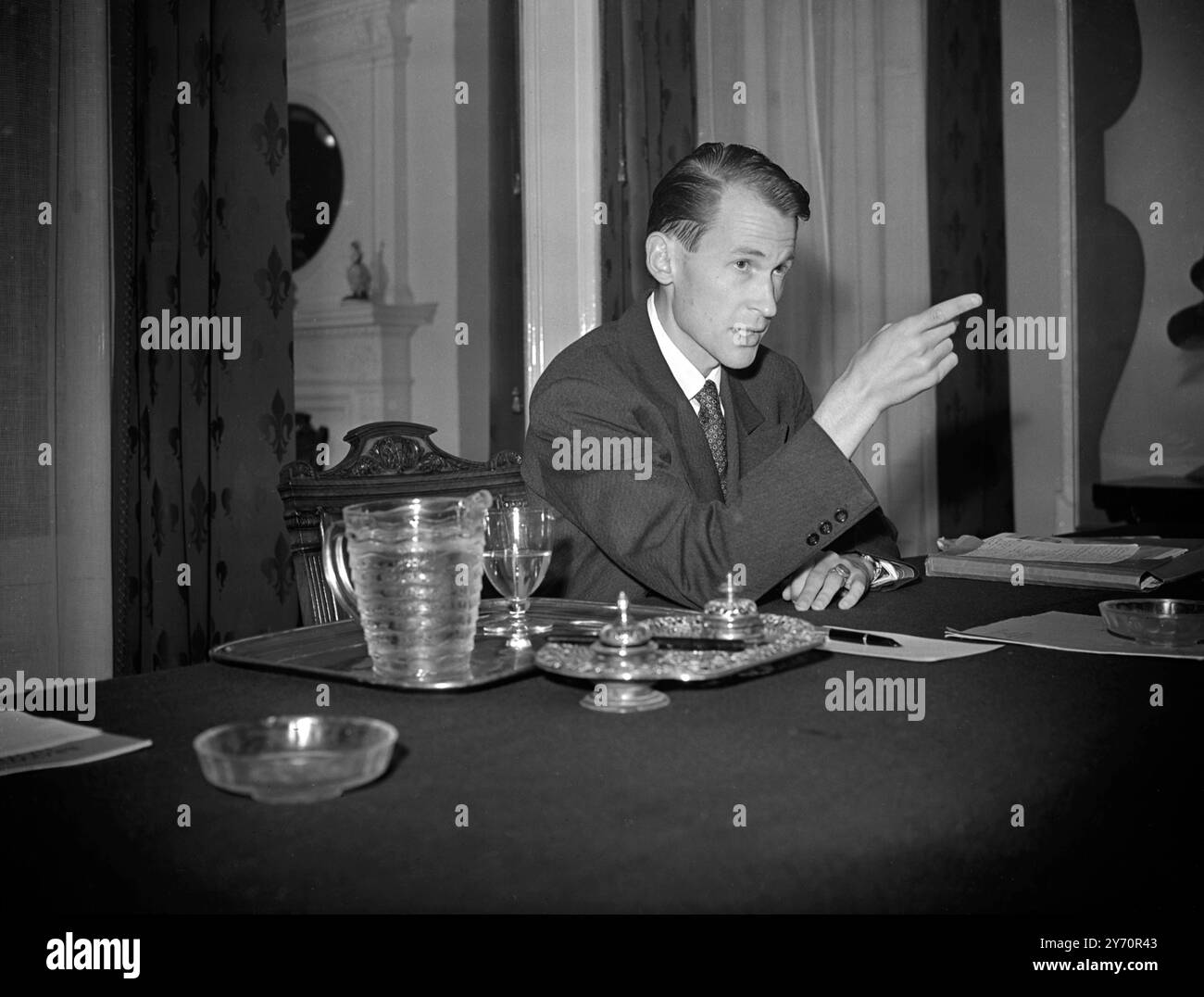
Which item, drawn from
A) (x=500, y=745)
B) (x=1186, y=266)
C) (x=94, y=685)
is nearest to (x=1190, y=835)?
(x=500, y=745)

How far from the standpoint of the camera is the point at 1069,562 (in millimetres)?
1752

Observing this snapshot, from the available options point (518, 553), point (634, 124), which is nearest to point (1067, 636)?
point (518, 553)

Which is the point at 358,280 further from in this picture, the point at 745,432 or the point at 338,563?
the point at 338,563

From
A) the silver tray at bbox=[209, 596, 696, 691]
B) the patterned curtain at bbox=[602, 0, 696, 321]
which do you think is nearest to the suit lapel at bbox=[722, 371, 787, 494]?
the silver tray at bbox=[209, 596, 696, 691]

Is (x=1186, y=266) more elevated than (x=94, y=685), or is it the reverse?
(x=1186, y=266)

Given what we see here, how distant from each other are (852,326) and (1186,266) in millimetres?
1176

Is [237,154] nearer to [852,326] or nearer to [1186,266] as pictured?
[852,326]

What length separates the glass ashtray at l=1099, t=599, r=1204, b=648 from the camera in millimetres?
1234

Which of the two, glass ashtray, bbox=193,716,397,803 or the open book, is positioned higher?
the open book

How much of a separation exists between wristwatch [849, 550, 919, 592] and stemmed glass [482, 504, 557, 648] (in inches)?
23.0

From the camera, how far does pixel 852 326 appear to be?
4250 millimetres

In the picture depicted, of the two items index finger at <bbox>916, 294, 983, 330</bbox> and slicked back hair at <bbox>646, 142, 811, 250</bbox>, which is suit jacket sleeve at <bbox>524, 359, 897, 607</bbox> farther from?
slicked back hair at <bbox>646, 142, 811, 250</bbox>

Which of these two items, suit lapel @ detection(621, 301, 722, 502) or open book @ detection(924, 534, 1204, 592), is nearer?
open book @ detection(924, 534, 1204, 592)
